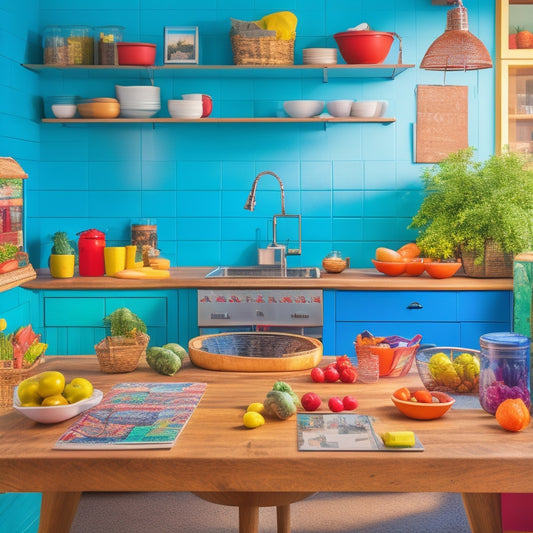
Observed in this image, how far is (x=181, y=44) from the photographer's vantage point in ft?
15.2

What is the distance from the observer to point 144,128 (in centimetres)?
484

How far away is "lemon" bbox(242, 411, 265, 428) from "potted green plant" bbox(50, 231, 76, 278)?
279 cm

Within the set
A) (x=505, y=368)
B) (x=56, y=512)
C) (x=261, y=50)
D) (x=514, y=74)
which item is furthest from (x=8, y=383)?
(x=514, y=74)

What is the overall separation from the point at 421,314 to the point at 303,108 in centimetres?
139

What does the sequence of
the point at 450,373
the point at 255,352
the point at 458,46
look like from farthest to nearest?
1. the point at 458,46
2. the point at 255,352
3. the point at 450,373

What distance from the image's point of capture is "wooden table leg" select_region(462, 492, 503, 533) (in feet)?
7.72

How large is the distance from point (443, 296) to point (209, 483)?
2.73 metres

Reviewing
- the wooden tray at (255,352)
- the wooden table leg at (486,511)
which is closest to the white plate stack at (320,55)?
the wooden tray at (255,352)

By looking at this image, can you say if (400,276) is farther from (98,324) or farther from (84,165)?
(84,165)

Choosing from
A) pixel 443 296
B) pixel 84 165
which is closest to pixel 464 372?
pixel 443 296

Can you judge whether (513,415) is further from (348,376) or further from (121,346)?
(121,346)

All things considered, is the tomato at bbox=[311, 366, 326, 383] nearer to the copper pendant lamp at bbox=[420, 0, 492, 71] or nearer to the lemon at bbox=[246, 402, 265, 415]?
the lemon at bbox=[246, 402, 265, 415]

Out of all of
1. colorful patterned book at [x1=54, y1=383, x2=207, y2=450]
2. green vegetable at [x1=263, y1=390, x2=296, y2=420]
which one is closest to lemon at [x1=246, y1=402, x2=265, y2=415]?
green vegetable at [x1=263, y1=390, x2=296, y2=420]

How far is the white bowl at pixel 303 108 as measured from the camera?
15.0ft
